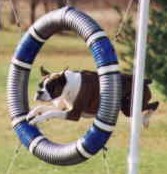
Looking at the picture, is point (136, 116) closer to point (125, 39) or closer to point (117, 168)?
point (117, 168)

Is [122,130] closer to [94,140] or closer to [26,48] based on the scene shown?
[26,48]

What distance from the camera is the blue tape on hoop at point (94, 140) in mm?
6258

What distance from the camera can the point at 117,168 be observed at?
31.3 feet

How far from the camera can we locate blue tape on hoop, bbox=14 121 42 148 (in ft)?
21.7

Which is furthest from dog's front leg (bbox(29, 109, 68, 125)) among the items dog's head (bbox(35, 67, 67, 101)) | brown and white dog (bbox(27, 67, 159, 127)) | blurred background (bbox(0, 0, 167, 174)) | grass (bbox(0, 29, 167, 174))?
grass (bbox(0, 29, 167, 174))

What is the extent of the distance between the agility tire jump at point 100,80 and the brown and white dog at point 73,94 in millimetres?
157

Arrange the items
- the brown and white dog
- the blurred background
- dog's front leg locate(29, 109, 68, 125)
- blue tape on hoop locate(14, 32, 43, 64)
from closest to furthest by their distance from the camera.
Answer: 1. the brown and white dog
2. dog's front leg locate(29, 109, 68, 125)
3. blue tape on hoop locate(14, 32, 43, 64)
4. the blurred background

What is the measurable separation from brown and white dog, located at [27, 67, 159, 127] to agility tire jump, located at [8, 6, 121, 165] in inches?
6.2

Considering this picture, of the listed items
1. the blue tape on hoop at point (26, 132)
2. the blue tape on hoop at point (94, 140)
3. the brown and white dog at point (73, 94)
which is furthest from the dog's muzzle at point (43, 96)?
the blue tape on hoop at point (94, 140)

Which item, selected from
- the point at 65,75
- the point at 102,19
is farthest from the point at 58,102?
the point at 102,19

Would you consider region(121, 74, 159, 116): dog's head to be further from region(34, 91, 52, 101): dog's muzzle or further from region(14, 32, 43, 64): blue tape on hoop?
region(14, 32, 43, 64): blue tape on hoop

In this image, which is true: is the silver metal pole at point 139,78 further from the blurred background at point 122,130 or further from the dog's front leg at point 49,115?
A: the dog's front leg at point 49,115

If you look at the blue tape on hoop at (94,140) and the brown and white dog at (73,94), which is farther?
the brown and white dog at (73,94)

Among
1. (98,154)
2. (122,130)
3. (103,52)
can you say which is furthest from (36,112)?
(122,130)
